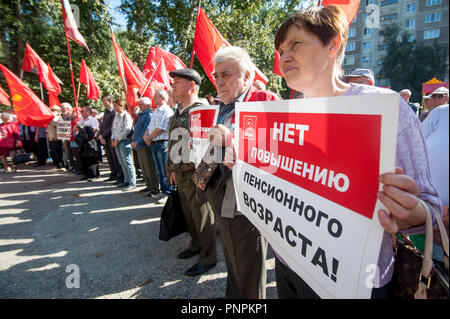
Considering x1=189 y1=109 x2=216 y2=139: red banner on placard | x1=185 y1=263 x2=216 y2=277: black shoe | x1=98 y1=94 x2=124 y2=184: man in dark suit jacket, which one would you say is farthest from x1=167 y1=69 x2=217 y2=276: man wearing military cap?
x1=98 y1=94 x2=124 y2=184: man in dark suit jacket

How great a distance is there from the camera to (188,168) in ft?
8.38

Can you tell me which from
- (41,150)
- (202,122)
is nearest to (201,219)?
(202,122)

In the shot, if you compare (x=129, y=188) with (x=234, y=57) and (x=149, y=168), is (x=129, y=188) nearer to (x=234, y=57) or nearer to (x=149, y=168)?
(x=149, y=168)

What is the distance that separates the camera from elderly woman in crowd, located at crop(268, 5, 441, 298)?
0.61m

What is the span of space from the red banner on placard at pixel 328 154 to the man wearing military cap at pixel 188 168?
1540mm

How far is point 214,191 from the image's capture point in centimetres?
163

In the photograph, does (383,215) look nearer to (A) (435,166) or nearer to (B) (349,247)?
(B) (349,247)

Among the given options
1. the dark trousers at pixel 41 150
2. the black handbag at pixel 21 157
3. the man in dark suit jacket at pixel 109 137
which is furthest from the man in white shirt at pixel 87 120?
the black handbag at pixel 21 157

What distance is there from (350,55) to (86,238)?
3.75m

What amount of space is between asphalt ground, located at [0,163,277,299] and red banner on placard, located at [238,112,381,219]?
174 centimetres

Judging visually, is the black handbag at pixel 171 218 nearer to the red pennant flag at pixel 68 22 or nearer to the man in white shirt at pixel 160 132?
the man in white shirt at pixel 160 132

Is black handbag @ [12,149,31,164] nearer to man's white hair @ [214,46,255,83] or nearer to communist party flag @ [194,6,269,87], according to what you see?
communist party flag @ [194,6,269,87]

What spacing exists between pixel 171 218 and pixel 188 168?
2.11 feet

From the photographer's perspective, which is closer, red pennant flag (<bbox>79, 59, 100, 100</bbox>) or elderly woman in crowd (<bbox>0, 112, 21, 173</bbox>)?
elderly woman in crowd (<bbox>0, 112, 21, 173</bbox>)
